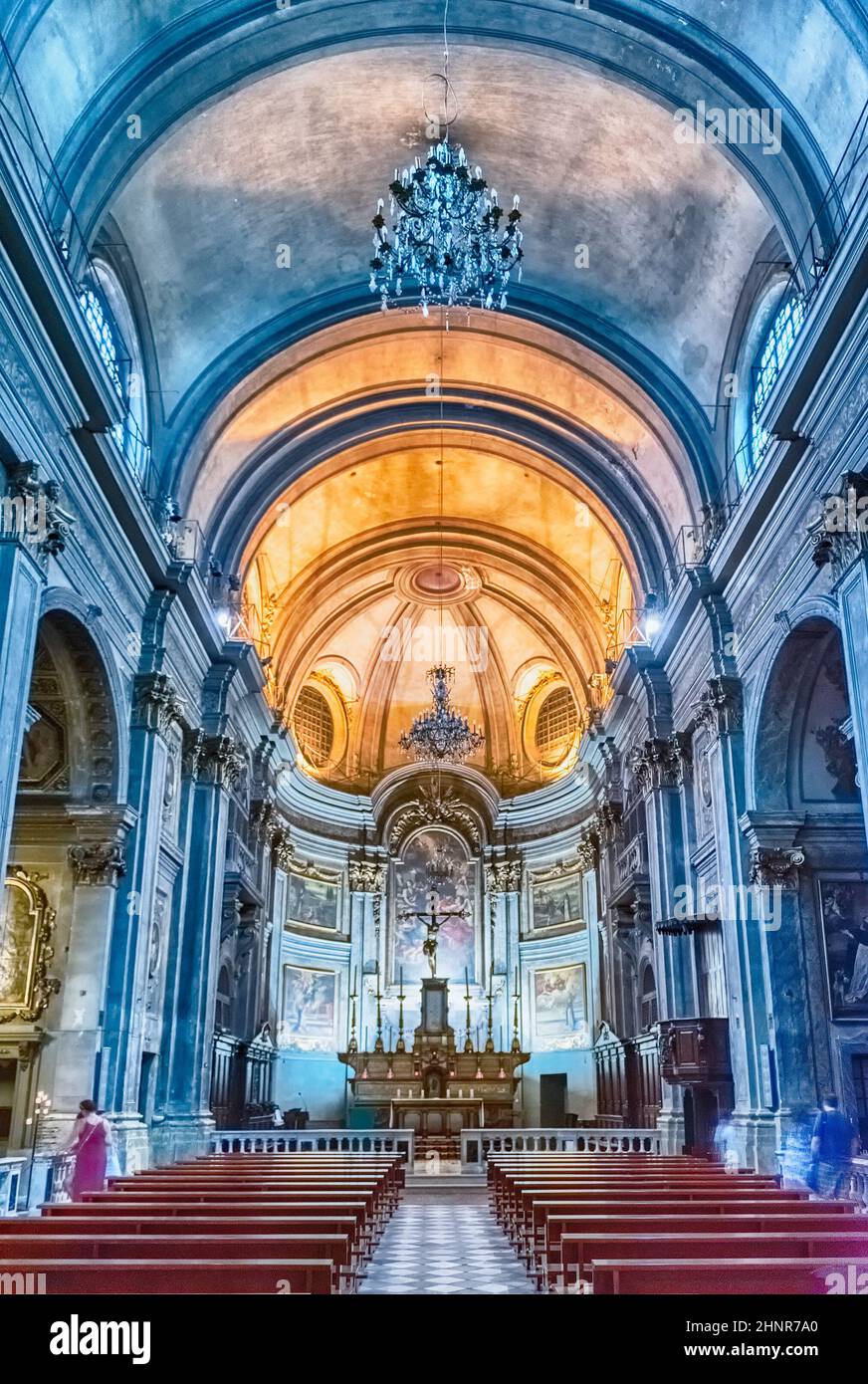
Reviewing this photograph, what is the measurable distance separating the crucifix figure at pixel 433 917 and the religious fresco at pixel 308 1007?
2.54 m

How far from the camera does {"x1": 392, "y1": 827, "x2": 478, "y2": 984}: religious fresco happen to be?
29.1 metres

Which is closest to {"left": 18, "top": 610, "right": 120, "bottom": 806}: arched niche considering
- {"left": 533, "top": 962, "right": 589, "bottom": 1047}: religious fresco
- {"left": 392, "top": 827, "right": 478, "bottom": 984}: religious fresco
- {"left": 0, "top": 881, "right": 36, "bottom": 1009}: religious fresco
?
{"left": 0, "top": 881, "right": 36, "bottom": 1009}: religious fresco

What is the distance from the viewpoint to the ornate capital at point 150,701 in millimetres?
15469

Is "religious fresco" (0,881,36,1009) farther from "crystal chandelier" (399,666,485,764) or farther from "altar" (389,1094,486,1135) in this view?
"altar" (389,1094,486,1135)

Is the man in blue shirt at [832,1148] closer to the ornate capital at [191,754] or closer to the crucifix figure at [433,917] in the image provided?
the ornate capital at [191,754]

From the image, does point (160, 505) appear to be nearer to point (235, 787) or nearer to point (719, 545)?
point (235, 787)

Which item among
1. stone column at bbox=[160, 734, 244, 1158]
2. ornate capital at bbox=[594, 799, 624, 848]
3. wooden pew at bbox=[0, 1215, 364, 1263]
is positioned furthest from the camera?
ornate capital at bbox=[594, 799, 624, 848]

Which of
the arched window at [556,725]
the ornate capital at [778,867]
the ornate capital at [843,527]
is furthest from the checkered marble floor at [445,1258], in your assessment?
the arched window at [556,725]

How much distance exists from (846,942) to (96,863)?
9653 millimetres

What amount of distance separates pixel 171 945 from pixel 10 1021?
3635mm

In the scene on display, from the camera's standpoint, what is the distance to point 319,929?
28.2 m

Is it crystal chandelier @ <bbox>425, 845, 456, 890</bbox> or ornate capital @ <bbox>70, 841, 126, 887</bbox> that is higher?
crystal chandelier @ <bbox>425, 845, 456, 890</bbox>

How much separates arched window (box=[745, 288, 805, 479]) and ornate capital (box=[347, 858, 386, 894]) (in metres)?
16.7

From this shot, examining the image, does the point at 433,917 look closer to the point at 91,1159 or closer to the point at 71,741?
the point at 71,741
